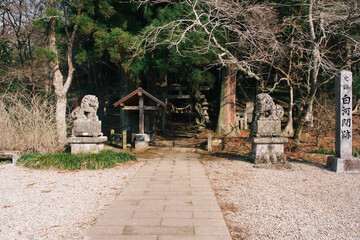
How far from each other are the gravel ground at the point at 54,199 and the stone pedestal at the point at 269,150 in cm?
350

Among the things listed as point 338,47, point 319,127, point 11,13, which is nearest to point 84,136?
point 319,127

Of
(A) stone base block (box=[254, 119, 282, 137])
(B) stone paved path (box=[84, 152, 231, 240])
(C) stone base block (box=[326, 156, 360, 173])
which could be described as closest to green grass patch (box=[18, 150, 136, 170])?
(B) stone paved path (box=[84, 152, 231, 240])

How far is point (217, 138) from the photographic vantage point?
11.6 meters

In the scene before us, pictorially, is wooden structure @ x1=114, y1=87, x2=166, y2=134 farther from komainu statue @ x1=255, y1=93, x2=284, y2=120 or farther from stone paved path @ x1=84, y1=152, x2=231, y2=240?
stone paved path @ x1=84, y1=152, x2=231, y2=240

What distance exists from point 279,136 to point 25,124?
26.0 ft

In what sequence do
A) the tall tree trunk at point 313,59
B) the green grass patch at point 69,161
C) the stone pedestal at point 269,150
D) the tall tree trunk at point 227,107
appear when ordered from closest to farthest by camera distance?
the green grass patch at point 69,161, the stone pedestal at point 269,150, the tall tree trunk at point 313,59, the tall tree trunk at point 227,107

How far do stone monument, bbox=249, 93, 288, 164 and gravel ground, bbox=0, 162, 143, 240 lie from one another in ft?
11.7

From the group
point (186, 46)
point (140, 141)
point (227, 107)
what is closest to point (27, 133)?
point (140, 141)

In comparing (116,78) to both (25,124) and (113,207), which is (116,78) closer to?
(25,124)

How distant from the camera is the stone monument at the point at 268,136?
753cm

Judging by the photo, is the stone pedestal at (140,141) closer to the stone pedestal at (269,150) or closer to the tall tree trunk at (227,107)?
the tall tree trunk at (227,107)

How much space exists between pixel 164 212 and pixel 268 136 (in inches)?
185

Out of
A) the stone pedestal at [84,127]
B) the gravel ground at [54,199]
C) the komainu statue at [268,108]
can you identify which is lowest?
the gravel ground at [54,199]

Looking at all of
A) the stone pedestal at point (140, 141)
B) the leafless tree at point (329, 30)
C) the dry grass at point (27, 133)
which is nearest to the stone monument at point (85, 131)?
the dry grass at point (27, 133)
